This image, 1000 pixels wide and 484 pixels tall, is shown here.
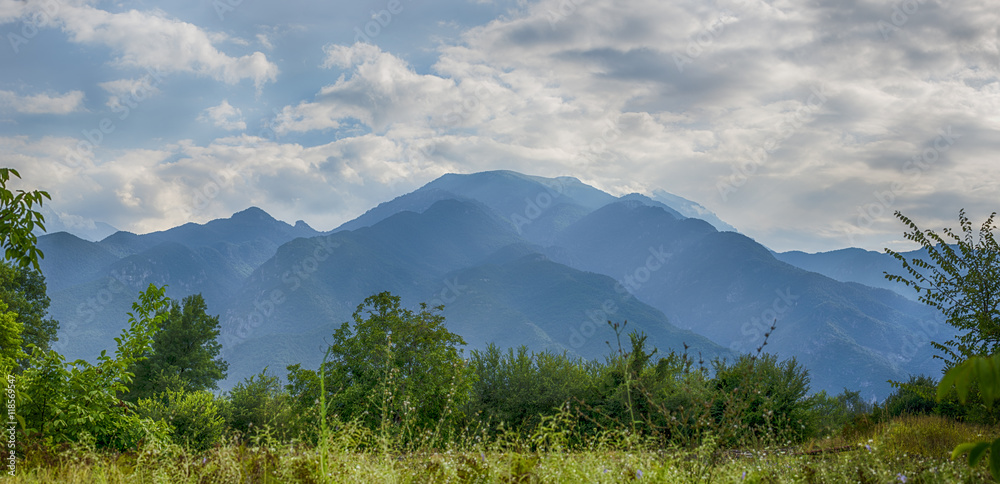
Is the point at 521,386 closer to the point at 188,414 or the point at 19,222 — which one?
the point at 188,414

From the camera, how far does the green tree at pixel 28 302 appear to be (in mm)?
27916

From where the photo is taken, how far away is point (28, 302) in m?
30.7

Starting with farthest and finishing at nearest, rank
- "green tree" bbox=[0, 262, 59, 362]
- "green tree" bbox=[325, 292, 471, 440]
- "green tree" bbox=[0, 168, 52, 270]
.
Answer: "green tree" bbox=[0, 262, 59, 362], "green tree" bbox=[325, 292, 471, 440], "green tree" bbox=[0, 168, 52, 270]

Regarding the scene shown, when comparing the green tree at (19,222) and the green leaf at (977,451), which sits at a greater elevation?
the green tree at (19,222)

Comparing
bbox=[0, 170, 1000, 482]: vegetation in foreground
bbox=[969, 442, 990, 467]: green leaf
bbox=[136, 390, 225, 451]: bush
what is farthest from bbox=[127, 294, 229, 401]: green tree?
bbox=[969, 442, 990, 467]: green leaf

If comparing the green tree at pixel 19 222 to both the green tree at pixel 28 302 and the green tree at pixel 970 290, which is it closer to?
the green tree at pixel 970 290

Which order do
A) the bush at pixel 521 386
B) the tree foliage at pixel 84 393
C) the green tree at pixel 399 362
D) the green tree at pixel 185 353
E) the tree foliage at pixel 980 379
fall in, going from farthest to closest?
the green tree at pixel 185 353, the green tree at pixel 399 362, the bush at pixel 521 386, the tree foliage at pixel 84 393, the tree foliage at pixel 980 379

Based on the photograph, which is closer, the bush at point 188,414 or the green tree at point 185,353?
the bush at point 188,414

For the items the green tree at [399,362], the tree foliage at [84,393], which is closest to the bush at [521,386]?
the green tree at [399,362]

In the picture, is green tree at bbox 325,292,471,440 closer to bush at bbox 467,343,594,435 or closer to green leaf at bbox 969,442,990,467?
bush at bbox 467,343,594,435

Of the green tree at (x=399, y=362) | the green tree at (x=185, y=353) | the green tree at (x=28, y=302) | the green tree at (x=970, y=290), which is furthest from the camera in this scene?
the green tree at (x=185, y=353)

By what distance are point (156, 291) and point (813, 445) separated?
33.3 ft

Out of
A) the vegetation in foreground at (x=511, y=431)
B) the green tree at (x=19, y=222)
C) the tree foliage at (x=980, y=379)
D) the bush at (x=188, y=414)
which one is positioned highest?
the green tree at (x=19, y=222)

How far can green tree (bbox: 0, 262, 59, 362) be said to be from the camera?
2792cm
